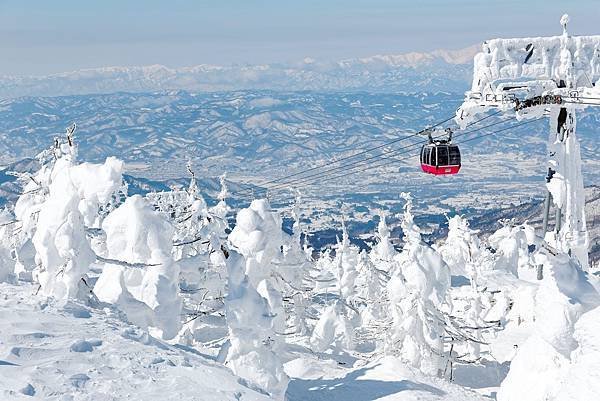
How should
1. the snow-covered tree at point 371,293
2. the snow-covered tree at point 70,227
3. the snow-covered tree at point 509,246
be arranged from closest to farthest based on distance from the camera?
the snow-covered tree at point 70,227 < the snow-covered tree at point 371,293 < the snow-covered tree at point 509,246

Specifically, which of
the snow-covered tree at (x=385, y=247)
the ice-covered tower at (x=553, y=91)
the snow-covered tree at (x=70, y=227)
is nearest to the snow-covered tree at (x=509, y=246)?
the snow-covered tree at (x=385, y=247)

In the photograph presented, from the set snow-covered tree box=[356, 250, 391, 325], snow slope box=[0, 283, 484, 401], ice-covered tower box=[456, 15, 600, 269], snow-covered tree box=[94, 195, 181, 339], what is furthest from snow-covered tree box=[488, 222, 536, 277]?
snow-covered tree box=[94, 195, 181, 339]

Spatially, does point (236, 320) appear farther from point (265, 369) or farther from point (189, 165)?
point (189, 165)

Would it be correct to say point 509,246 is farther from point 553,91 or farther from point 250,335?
point 250,335

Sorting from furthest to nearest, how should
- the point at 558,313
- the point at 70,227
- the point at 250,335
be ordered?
the point at 70,227, the point at 250,335, the point at 558,313

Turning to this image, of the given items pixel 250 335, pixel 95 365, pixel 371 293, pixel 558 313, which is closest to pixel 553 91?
pixel 558 313

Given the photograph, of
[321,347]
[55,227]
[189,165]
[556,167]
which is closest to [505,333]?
[321,347]

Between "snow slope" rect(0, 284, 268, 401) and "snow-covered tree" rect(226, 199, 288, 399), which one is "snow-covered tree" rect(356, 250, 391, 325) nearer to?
"snow-covered tree" rect(226, 199, 288, 399)

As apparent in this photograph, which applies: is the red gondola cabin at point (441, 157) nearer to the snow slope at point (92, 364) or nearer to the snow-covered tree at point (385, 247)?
the snow slope at point (92, 364)
